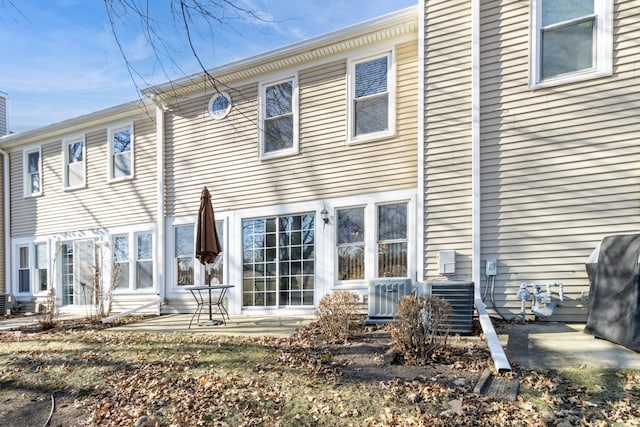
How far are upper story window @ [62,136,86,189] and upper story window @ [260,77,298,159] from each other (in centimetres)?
591

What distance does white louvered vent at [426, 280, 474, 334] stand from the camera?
5250 millimetres

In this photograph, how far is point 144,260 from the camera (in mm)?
9523

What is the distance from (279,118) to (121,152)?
4.85 meters

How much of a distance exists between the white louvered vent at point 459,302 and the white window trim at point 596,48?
325 centimetres

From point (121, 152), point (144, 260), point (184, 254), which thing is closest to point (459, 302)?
point (184, 254)

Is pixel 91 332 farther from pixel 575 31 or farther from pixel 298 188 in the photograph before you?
pixel 575 31

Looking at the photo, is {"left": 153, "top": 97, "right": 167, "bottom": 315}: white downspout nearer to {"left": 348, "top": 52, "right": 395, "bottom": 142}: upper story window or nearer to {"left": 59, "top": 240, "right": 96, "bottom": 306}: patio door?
{"left": 59, "top": 240, "right": 96, "bottom": 306}: patio door

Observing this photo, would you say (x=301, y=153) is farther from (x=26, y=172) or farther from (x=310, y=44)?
(x=26, y=172)

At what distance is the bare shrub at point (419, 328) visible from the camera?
13.9 ft

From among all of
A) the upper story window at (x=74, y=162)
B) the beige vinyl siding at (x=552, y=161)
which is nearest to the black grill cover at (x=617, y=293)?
the beige vinyl siding at (x=552, y=161)

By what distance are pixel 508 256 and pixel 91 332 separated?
733 cm

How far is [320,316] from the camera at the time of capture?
17.9ft

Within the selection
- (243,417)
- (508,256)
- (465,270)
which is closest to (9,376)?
(243,417)

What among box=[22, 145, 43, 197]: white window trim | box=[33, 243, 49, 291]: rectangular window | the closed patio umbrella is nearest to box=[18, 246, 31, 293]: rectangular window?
box=[33, 243, 49, 291]: rectangular window
